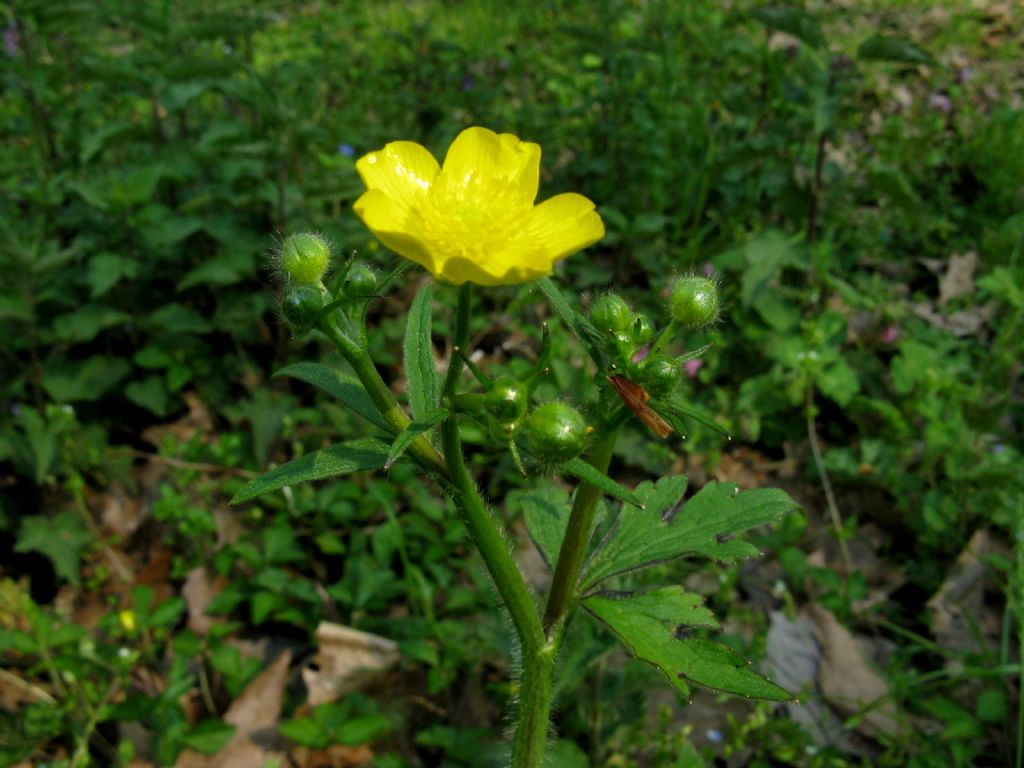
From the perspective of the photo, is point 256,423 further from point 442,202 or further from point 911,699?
point 911,699

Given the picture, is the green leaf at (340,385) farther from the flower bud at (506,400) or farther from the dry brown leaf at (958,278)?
the dry brown leaf at (958,278)

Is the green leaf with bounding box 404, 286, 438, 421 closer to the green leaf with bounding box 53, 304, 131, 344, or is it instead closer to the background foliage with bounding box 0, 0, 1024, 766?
the background foliage with bounding box 0, 0, 1024, 766

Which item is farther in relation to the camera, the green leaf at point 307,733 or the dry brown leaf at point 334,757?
the dry brown leaf at point 334,757

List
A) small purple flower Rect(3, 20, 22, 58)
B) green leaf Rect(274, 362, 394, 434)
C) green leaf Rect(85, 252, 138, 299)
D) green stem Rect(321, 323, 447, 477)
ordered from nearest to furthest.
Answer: green stem Rect(321, 323, 447, 477) < green leaf Rect(274, 362, 394, 434) < green leaf Rect(85, 252, 138, 299) < small purple flower Rect(3, 20, 22, 58)

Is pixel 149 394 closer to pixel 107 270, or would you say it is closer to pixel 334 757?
pixel 107 270

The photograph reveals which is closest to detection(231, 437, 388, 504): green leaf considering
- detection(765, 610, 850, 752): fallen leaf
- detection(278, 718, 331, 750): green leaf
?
detection(278, 718, 331, 750): green leaf

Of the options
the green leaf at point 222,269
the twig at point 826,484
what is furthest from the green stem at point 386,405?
the green leaf at point 222,269
